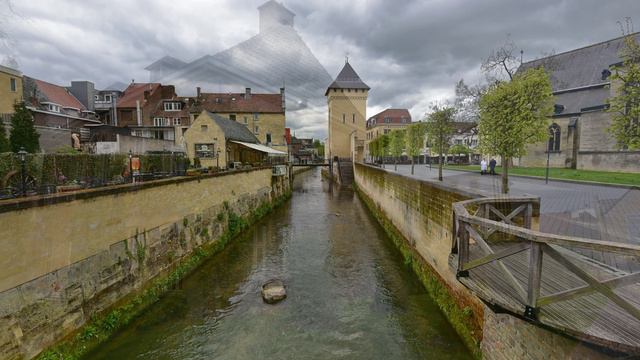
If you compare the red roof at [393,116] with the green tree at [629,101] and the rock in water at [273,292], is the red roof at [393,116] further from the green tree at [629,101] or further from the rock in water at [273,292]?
the rock in water at [273,292]

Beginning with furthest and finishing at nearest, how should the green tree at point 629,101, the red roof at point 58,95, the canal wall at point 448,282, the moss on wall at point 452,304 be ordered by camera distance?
the red roof at point 58,95
the green tree at point 629,101
the moss on wall at point 452,304
the canal wall at point 448,282

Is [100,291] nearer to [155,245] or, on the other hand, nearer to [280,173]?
[155,245]

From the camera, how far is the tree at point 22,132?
721 inches

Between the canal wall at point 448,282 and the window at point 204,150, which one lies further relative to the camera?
the window at point 204,150

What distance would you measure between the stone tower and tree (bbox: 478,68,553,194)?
45527 millimetres

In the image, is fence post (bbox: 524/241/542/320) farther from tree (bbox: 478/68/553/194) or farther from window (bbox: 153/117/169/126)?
window (bbox: 153/117/169/126)

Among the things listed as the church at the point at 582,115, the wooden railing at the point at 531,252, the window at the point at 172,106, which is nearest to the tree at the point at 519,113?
the wooden railing at the point at 531,252

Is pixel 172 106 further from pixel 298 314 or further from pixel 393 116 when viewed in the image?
pixel 393 116

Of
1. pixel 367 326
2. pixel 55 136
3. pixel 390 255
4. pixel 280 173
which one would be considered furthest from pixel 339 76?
pixel 367 326

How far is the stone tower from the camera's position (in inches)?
2216

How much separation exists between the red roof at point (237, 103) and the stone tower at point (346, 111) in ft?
42.9

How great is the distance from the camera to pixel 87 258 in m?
6.68

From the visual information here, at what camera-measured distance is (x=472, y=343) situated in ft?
20.6

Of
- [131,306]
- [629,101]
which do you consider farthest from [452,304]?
[131,306]
